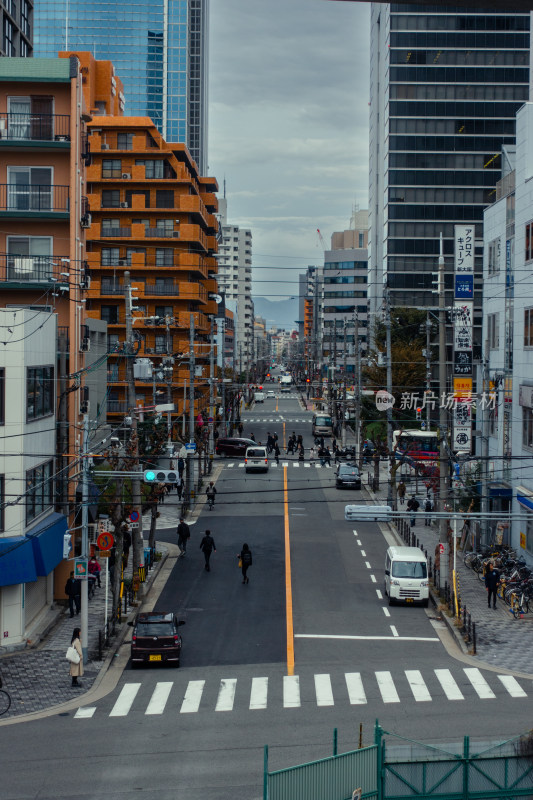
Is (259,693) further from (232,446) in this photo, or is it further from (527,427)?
(232,446)

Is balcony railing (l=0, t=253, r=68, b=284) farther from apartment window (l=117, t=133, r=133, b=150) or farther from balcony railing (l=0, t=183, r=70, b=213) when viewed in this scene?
apartment window (l=117, t=133, r=133, b=150)

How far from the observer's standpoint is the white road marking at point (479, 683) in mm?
23500

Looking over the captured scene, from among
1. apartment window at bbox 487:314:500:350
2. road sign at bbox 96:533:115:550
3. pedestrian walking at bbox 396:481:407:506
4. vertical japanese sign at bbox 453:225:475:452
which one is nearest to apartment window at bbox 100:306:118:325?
pedestrian walking at bbox 396:481:407:506

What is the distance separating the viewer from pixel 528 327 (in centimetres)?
3791

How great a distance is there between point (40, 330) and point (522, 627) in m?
19.0

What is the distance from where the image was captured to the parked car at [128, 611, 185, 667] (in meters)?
26.4

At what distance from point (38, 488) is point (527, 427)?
20.3 m

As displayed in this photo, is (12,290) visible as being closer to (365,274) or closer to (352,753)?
(352,753)

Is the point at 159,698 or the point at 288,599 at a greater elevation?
the point at 288,599

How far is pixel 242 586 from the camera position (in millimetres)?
35812

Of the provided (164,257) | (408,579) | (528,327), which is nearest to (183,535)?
(408,579)

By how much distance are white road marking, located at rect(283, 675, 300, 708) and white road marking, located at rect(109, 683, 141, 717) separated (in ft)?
12.9

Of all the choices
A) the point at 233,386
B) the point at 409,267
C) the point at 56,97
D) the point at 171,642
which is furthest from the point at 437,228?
the point at 171,642

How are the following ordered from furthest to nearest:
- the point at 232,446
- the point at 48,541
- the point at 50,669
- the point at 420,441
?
the point at 232,446, the point at 420,441, the point at 48,541, the point at 50,669
